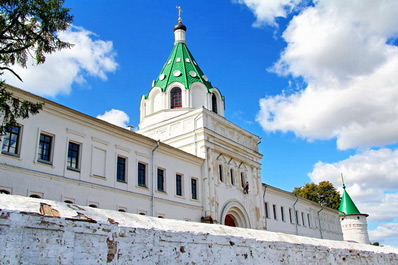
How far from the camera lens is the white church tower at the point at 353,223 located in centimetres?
5100

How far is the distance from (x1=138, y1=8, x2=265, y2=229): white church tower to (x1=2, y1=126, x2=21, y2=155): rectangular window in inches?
484

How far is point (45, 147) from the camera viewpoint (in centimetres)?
1633

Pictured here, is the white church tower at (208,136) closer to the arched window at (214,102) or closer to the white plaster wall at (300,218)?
the arched window at (214,102)

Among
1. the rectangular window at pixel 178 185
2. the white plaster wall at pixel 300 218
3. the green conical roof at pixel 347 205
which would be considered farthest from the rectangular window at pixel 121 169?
the green conical roof at pixel 347 205

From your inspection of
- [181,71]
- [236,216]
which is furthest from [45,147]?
[181,71]

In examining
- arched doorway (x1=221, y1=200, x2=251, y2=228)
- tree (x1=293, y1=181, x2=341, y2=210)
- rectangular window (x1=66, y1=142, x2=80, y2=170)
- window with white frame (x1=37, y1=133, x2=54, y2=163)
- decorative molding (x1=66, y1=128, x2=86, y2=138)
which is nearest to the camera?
window with white frame (x1=37, y1=133, x2=54, y2=163)

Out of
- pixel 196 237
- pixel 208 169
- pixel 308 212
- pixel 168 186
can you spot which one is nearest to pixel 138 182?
pixel 168 186

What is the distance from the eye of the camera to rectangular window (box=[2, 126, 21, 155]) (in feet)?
48.2

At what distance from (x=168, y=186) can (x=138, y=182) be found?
2228 millimetres

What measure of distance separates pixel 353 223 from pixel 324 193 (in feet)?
18.1

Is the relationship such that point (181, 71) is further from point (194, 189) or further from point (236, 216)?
point (236, 216)

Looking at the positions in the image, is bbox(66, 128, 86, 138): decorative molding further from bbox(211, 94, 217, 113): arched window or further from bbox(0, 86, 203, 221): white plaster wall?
bbox(211, 94, 217, 113): arched window

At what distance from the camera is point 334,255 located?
25.2 feet

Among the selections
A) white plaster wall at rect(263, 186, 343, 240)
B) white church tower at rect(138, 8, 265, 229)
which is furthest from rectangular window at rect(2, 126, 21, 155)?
white plaster wall at rect(263, 186, 343, 240)
